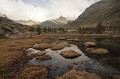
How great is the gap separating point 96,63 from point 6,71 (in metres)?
23.4

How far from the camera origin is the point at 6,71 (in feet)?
106

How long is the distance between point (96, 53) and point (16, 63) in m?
27.5

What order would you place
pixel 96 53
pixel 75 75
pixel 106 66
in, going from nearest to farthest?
pixel 75 75, pixel 106 66, pixel 96 53

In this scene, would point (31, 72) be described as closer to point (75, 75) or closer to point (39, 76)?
point (39, 76)

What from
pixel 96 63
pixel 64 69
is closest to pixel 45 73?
pixel 64 69

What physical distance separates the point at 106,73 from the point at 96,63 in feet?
23.9

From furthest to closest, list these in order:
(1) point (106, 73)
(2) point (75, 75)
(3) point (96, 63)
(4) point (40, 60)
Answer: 1. (4) point (40, 60)
2. (3) point (96, 63)
3. (1) point (106, 73)
4. (2) point (75, 75)

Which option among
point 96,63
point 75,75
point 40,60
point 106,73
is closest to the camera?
point 75,75

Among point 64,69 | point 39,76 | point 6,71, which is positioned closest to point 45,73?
point 39,76

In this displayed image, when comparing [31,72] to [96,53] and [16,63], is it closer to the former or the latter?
[16,63]

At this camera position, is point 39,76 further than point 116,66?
No

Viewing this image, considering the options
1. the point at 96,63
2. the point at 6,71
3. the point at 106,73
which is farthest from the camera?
the point at 96,63

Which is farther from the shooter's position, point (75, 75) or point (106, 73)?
point (106, 73)

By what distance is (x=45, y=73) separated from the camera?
30.4 metres
